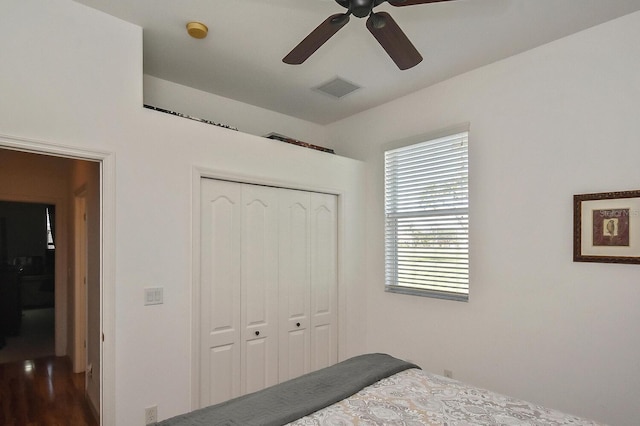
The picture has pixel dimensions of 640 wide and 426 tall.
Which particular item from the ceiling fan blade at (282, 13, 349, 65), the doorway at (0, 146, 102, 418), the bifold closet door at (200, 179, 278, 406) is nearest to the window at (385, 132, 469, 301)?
the bifold closet door at (200, 179, 278, 406)

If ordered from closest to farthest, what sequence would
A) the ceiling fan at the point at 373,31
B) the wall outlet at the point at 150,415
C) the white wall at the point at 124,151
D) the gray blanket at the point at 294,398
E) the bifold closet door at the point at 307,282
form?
the gray blanket at the point at 294,398 → the ceiling fan at the point at 373,31 → the white wall at the point at 124,151 → the wall outlet at the point at 150,415 → the bifold closet door at the point at 307,282

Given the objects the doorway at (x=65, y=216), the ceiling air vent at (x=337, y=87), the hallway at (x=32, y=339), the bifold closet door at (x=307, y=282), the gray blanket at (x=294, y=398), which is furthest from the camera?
the hallway at (x=32, y=339)

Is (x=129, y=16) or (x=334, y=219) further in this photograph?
(x=334, y=219)

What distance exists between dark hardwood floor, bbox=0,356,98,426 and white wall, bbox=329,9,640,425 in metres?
2.92

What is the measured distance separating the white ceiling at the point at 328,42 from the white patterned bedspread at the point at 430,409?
6.75 ft

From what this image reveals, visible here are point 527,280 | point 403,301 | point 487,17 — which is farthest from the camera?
point 403,301

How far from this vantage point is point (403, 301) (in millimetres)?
3199

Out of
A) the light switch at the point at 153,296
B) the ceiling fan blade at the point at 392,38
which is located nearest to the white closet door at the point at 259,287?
the light switch at the point at 153,296

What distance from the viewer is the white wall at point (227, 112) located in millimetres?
2920

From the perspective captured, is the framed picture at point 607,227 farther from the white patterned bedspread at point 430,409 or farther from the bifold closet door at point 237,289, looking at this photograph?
the bifold closet door at point 237,289

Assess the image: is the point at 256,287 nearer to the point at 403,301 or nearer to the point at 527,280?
the point at 403,301

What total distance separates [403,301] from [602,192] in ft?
5.61

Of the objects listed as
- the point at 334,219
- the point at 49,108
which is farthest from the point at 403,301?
the point at 49,108

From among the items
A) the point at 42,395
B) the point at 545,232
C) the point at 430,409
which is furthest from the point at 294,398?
the point at 42,395
